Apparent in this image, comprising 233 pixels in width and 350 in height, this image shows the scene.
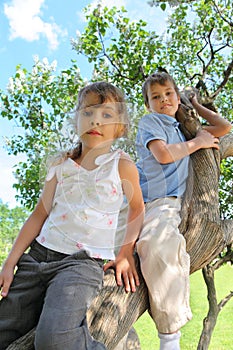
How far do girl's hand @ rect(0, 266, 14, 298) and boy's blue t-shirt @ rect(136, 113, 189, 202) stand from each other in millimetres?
634

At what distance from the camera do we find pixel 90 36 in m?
4.55

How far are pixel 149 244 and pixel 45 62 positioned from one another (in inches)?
153

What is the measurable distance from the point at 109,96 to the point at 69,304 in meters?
0.77

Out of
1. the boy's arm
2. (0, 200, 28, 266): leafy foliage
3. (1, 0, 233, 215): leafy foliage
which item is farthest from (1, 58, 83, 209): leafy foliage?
(0, 200, 28, 266): leafy foliage

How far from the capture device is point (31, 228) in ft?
5.63

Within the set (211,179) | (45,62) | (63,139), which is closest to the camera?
(63,139)

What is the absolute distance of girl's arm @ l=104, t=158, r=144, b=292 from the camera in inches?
63.8

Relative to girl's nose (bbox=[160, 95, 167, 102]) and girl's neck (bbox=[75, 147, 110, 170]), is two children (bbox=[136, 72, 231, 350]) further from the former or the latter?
girl's neck (bbox=[75, 147, 110, 170])

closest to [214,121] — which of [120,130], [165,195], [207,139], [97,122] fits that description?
[207,139]

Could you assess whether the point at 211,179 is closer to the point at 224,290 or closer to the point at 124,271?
→ the point at 124,271

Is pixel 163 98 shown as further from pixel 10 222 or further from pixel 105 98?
pixel 10 222

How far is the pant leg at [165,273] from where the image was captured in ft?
5.33

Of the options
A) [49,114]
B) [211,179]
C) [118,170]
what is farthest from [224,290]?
[118,170]

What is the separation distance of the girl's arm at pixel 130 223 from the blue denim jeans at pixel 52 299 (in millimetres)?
95
